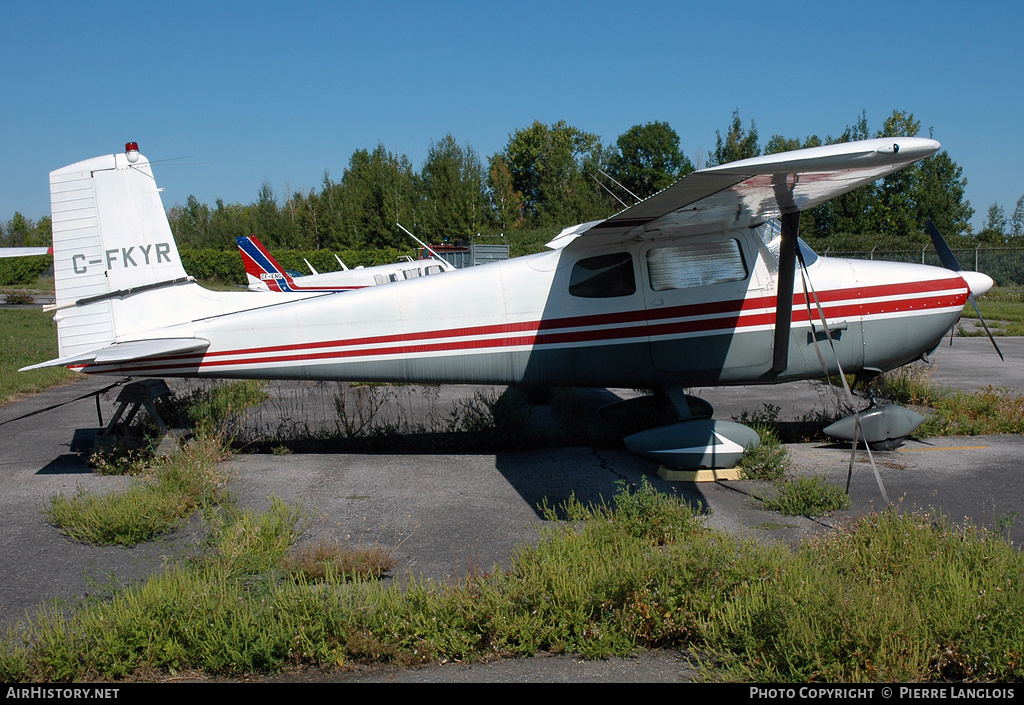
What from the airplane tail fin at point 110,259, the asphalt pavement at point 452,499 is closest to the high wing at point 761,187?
the asphalt pavement at point 452,499

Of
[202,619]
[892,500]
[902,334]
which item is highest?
[902,334]

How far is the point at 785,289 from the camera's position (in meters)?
6.98

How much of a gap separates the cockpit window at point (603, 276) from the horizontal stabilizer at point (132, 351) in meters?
3.99

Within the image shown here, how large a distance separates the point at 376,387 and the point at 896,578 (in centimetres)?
1028

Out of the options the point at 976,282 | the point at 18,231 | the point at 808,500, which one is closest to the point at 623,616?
the point at 808,500

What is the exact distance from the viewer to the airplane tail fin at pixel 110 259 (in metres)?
7.29

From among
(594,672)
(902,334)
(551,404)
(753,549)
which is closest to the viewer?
(594,672)

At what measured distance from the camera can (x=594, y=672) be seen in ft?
11.7

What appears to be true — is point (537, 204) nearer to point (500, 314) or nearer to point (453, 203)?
point (453, 203)

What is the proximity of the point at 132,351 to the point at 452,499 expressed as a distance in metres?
3.51

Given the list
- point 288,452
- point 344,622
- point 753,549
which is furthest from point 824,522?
point 288,452

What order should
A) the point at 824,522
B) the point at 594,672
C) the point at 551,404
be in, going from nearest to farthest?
1. the point at 594,672
2. the point at 824,522
3. the point at 551,404

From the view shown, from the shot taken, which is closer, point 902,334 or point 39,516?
point 39,516
